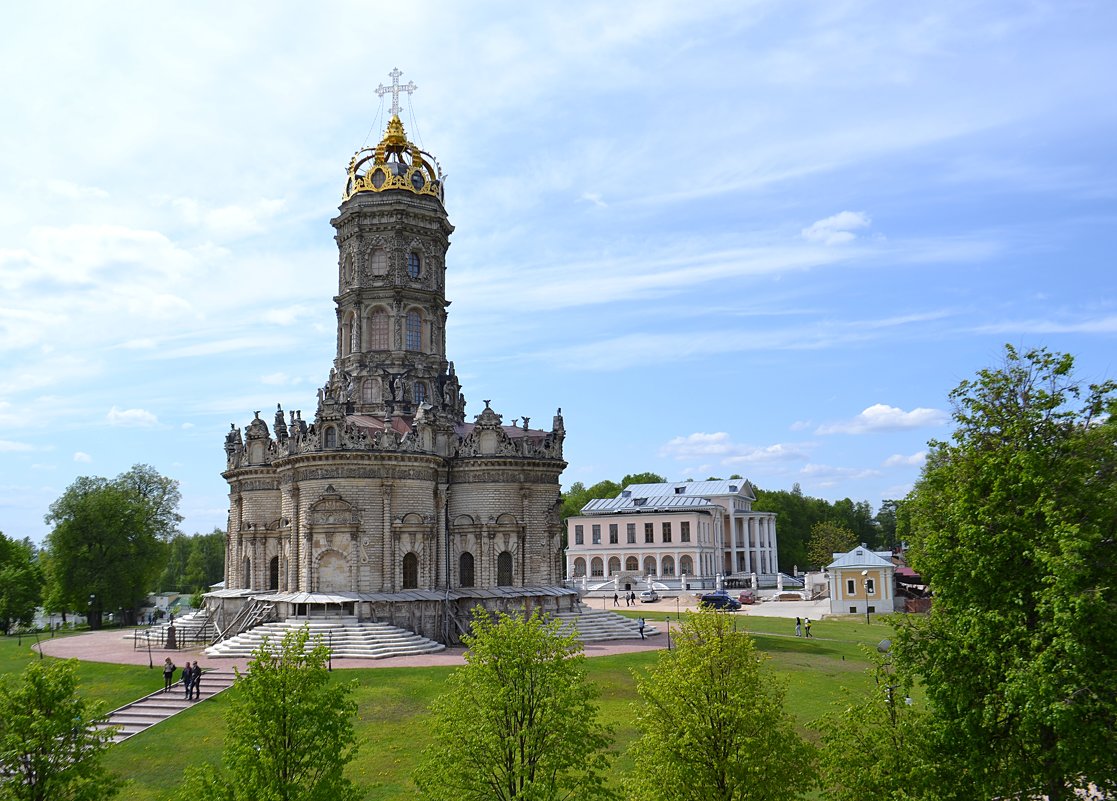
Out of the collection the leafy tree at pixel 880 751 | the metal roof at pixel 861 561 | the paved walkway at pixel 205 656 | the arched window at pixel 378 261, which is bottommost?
the paved walkway at pixel 205 656

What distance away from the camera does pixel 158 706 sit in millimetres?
34000

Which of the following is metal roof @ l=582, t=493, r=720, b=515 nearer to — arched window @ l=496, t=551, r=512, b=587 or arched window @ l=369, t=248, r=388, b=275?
arched window @ l=496, t=551, r=512, b=587

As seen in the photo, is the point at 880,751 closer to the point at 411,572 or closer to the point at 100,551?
the point at 411,572

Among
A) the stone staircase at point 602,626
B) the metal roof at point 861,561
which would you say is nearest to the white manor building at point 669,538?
the metal roof at point 861,561

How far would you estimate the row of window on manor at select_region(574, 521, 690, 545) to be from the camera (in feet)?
309

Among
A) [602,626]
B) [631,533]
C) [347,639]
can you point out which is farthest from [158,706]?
[631,533]

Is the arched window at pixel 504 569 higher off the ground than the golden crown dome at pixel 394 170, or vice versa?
the golden crown dome at pixel 394 170

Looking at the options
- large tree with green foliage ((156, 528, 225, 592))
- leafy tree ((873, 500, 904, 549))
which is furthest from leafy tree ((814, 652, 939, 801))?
leafy tree ((873, 500, 904, 549))

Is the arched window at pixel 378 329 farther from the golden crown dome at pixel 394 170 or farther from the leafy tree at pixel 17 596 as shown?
the leafy tree at pixel 17 596

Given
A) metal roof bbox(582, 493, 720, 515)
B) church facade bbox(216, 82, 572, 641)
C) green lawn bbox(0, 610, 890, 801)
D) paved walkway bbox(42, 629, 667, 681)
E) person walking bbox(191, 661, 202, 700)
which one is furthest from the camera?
metal roof bbox(582, 493, 720, 515)

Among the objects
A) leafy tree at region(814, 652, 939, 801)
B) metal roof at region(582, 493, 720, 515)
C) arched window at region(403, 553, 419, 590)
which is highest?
metal roof at region(582, 493, 720, 515)

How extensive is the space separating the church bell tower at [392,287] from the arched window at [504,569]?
8.72 m

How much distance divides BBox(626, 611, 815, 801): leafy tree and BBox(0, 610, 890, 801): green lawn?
2082mm

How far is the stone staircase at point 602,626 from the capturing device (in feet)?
160
